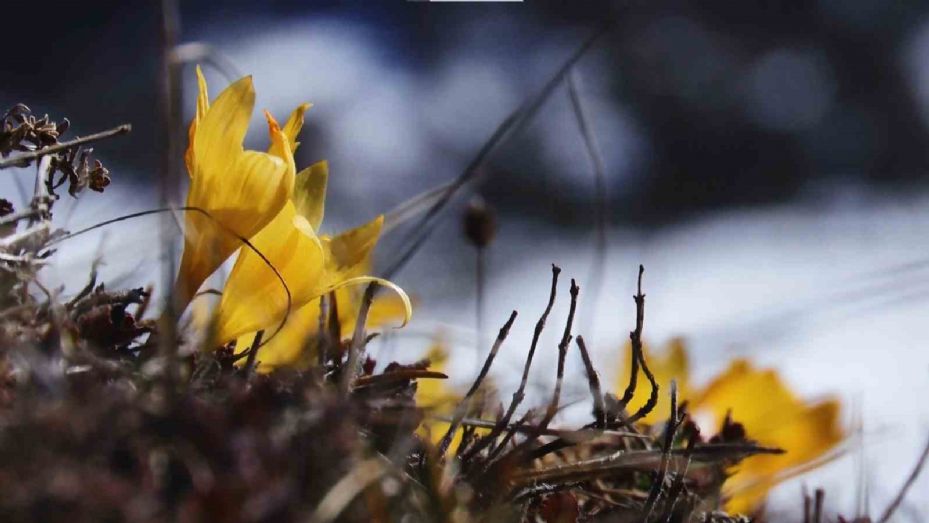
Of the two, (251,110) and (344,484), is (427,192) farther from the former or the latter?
(344,484)

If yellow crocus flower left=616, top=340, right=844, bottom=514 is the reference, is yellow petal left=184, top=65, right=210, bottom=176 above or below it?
above

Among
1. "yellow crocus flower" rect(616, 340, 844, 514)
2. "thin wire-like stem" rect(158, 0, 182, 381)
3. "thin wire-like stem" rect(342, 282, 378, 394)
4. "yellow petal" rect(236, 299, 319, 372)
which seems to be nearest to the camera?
"thin wire-like stem" rect(158, 0, 182, 381)

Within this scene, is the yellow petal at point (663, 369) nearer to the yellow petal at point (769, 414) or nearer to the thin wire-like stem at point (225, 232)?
the yellow petal at point (769, 414)

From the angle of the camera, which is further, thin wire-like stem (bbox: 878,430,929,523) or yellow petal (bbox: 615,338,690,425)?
yellow petal (bbox: 615,338,690,425)

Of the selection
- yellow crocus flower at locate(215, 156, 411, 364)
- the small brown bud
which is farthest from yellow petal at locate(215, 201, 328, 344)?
the small brown bud

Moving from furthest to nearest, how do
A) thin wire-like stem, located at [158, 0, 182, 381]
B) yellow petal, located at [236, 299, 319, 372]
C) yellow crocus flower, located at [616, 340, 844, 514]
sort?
yellow crocus flower, located at [616, 340, 844, 514] < yellow petal, located at [236, 299, 319, 372] < thin wire-like stem, located at [158, 0, 182, 381]

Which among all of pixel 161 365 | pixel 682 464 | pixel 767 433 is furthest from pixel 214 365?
pixel 767 433

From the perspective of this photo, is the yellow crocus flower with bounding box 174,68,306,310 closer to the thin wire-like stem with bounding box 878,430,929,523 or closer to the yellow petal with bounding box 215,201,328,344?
the yellow petal with bounding box 215,201,328,344
